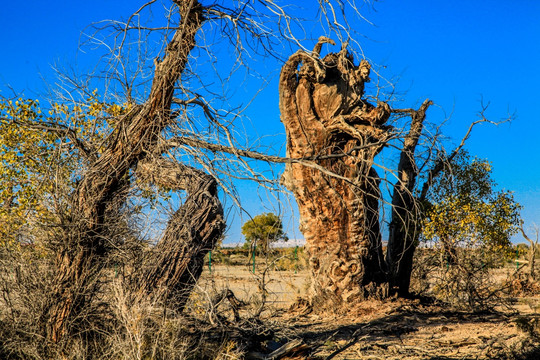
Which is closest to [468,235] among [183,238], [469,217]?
[469,217]

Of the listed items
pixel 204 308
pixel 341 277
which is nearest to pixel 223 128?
pixel 204 308

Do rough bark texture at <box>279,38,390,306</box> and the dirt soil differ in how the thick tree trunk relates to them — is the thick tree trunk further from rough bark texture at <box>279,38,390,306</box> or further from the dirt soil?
rough bark texture at <box>279,38,390,306</box>

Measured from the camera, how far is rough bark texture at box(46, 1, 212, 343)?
587 centimetres

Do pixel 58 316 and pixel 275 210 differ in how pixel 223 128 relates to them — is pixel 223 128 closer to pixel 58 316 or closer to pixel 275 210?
pixel 275 210

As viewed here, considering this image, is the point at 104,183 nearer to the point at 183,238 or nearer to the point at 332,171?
the point at 183,238

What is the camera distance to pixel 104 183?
20.0 feet

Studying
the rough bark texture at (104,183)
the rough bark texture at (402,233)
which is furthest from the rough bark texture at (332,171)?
the rough bark texture at (104,183)

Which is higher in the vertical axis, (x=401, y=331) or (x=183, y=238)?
(x=183, y=238)

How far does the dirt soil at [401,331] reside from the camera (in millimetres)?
6604

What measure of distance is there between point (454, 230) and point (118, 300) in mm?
7695

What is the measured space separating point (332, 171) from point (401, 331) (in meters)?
3.10

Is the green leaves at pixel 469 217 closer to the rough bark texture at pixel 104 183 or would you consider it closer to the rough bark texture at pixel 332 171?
the rough bark texture at pixel 332 171

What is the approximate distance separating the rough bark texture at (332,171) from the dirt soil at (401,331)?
72 cm

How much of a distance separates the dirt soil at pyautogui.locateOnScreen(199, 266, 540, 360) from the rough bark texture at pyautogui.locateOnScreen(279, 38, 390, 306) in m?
0.72
